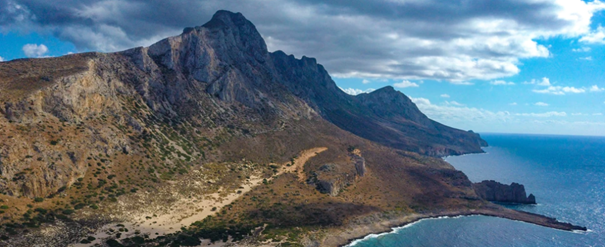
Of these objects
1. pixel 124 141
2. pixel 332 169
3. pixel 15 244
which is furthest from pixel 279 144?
pixel 15 244

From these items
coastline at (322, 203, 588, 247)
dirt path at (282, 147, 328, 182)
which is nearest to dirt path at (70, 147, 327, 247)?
dirt path at (282, 147, 328, 182)

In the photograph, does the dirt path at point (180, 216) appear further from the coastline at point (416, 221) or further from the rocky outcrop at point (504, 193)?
the rocky outcrop at point (504, 193)

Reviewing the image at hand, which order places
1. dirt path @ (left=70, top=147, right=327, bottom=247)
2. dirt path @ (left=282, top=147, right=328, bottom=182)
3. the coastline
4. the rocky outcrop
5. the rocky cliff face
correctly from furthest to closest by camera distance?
the rocky outcrop → dirt path @ (left=282, top=147, right=328, bottom=182) → the coastline → the rocky cliff face → dirt path @ (left=70, top=147, right=327, bottom=247)

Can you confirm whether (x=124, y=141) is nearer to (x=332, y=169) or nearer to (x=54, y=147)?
(x=54, y=147)

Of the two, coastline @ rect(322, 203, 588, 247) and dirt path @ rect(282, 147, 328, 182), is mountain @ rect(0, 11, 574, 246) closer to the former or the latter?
dirt path @ rect(282, 147, 328, 182)

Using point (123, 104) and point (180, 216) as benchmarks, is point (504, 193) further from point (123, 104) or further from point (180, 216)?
point (123, 104)

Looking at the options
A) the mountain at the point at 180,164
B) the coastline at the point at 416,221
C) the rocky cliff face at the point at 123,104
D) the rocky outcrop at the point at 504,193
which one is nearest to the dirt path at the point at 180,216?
the mountain at the point at 180,164
